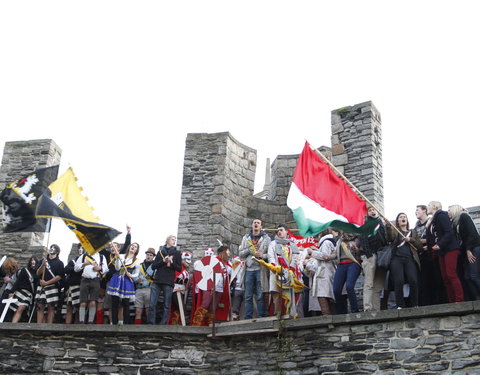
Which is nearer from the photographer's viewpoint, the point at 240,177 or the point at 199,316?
the point at 199,316

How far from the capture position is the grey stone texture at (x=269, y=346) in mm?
8469

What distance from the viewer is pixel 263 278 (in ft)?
33.8

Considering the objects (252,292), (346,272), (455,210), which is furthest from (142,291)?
(455,210)

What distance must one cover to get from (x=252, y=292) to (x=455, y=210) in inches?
128

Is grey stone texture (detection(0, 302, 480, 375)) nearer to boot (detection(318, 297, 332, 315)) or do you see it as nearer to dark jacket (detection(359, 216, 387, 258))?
boot (detection(318, 297, 332, 315))

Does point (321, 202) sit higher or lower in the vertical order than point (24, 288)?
higher

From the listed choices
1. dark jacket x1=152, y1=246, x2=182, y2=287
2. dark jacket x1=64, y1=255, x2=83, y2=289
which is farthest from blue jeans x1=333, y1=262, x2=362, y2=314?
dark jacket x1=64, y1=255, x2=83, y2=289

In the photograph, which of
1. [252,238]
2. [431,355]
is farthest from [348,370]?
[252,238]

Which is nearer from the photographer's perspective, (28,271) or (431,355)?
(431,355)

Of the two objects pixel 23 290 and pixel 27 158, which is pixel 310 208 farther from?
pixel 27 158

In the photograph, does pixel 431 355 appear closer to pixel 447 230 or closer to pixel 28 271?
pixel 447 230

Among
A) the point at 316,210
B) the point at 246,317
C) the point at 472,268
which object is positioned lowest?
the point at 246,317

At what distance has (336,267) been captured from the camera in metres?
10.1

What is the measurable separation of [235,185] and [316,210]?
4.86m
